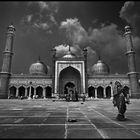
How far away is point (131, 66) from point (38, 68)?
2675 cm

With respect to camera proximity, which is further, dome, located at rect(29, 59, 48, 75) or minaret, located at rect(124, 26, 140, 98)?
dome, located at rect(29, 59, 48, 75)

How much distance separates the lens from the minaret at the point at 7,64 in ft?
119

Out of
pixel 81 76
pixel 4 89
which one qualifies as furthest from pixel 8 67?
pixel 81 76

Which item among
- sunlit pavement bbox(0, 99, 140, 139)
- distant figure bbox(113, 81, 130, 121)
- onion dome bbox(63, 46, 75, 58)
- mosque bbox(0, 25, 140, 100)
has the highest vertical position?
onion dome bbox(63, 46, 75, 58)

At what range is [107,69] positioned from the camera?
4738cm

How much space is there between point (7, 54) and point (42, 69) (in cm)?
1181

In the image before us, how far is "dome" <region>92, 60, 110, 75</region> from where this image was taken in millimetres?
45562

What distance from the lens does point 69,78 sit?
131 ft

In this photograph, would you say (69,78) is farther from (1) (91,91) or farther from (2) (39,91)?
(2) (39,91)

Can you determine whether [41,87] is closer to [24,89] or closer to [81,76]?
[24,89]

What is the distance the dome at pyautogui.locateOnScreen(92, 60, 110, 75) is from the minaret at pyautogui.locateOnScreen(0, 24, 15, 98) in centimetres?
2508

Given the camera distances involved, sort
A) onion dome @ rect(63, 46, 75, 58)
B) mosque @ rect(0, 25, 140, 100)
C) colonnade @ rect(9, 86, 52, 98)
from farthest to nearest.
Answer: onion dome @ rect(63, 46, 75, 58) → colonnade @ rect(9, 86, 52, 98) → mosque @ rect(0, 25, 140, 100)

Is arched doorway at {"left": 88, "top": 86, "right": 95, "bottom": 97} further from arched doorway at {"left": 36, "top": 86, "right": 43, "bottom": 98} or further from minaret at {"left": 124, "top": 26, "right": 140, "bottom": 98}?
arched doorway at {"left": 36, "top": 86, "right": 43, "bottom": 98}

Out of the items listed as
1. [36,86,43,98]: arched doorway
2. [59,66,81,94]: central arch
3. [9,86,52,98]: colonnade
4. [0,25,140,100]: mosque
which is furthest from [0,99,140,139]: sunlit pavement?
[36,86,43,98]: arched doorway
